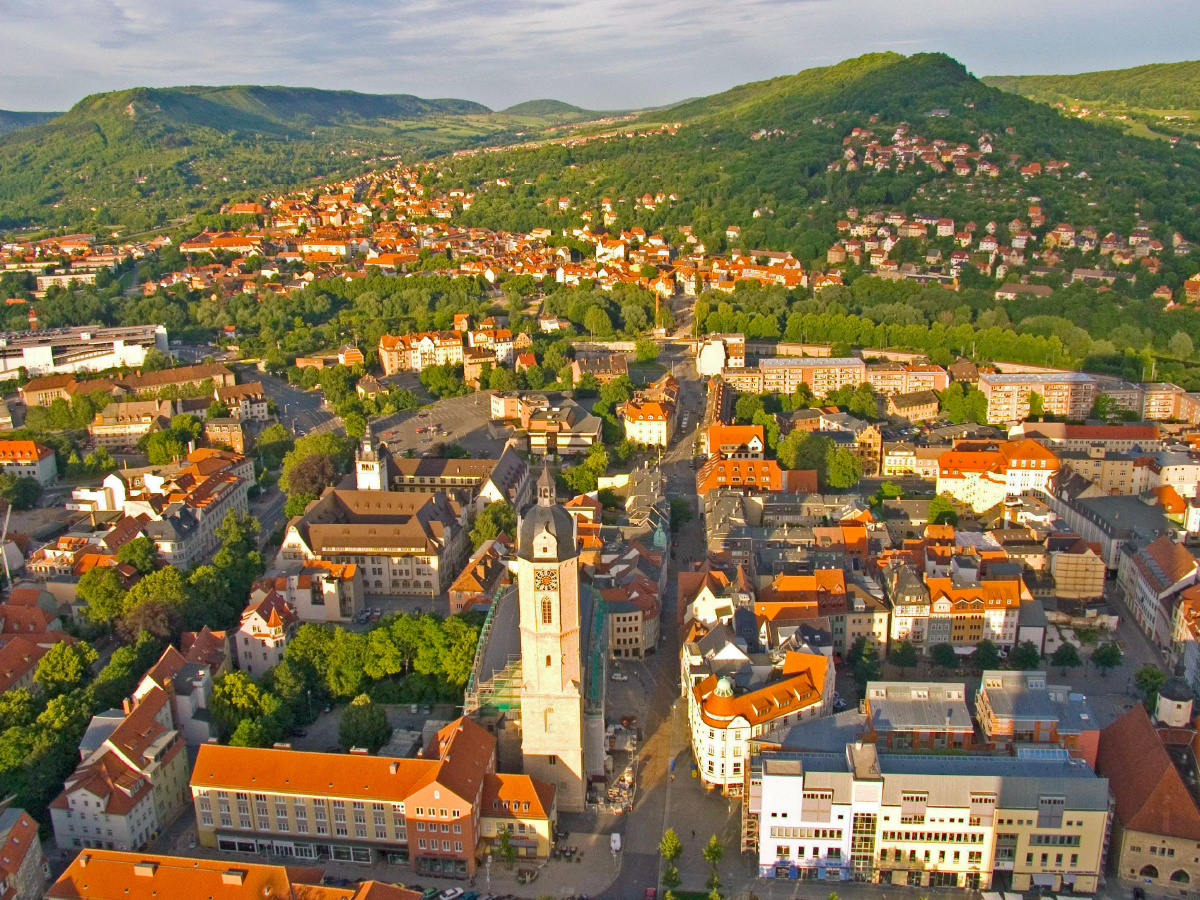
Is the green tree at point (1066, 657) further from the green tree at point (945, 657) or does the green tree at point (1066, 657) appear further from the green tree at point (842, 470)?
the green tree at point (842, 470)

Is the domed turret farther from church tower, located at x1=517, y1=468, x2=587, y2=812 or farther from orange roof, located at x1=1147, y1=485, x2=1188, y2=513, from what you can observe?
orange roof, located at x1=1147, y1=485, x2=1188, y2=513

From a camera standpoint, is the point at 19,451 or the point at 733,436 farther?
the point at 733,436

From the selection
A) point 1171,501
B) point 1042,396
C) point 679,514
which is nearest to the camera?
point 1171,501

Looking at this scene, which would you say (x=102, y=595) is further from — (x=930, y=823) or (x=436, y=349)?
(x=436, y=349)

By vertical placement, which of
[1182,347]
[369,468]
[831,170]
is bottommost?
[1182,347]

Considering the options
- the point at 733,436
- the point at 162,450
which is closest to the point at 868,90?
the point at 733,436

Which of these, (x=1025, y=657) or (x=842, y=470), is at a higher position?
(x=842, y=470)

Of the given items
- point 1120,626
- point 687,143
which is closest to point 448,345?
point 1120,626
